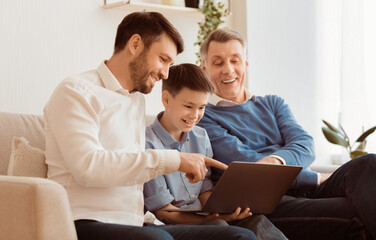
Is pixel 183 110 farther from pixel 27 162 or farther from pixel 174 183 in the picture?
pixel 27 162

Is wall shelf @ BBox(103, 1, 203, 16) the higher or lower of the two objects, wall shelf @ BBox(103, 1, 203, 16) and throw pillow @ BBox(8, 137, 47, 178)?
the higher

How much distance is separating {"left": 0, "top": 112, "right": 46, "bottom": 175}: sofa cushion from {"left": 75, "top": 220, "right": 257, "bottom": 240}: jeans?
17.8 inches

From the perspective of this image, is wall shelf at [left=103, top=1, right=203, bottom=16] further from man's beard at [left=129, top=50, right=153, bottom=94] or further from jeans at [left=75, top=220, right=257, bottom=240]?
jeans at [left=75, top=220, right=257, bottom=240]

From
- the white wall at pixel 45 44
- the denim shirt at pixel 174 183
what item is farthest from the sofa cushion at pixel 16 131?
the white wall at pixel 45 44

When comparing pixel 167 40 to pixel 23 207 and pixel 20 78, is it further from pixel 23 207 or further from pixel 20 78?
pixel 20 78

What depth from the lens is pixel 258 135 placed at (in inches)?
88.4

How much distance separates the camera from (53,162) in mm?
1569

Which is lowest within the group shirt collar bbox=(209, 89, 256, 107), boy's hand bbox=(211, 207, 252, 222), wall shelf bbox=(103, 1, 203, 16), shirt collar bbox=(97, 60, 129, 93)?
boy's hand bbox=(211, 207, 252, 222)

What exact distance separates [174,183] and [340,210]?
23.0 inches

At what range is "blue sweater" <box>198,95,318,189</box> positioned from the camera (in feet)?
6.96

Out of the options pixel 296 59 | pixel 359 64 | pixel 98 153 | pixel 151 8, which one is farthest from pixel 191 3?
pixel 98 153

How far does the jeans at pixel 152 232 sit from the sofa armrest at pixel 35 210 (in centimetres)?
8

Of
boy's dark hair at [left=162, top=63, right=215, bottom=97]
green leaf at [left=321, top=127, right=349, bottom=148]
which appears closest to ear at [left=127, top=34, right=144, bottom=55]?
boy's dark hair at [left=162, top=63, right=215, bottom=97]

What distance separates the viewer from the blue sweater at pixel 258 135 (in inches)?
83.5
